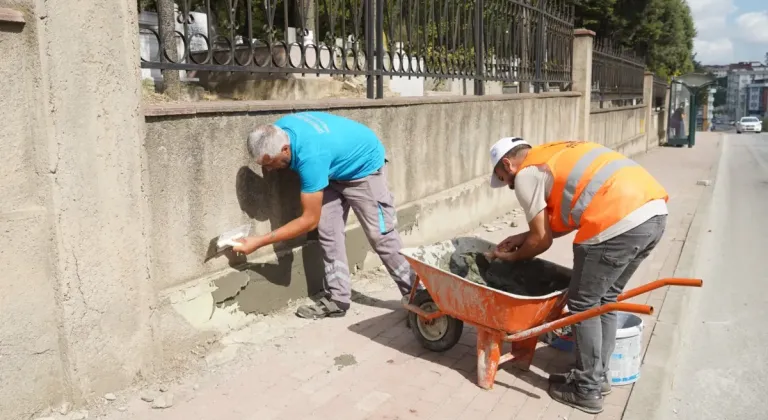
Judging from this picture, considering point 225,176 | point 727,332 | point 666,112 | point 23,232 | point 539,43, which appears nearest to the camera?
point 23,232

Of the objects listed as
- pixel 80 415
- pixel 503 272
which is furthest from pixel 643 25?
pixel 80 415

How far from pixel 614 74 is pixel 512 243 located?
13338 millimetres

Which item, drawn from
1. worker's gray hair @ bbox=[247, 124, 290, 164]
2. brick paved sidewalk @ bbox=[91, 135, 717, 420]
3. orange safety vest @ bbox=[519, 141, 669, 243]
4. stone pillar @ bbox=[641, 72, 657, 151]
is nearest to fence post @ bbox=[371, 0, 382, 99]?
worker's gray hair @ bbox=[247, 124, 290, 164]

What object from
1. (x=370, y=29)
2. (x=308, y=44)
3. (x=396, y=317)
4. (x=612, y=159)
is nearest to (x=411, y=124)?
(x=370, y=29)

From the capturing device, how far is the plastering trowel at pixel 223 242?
4.04 m

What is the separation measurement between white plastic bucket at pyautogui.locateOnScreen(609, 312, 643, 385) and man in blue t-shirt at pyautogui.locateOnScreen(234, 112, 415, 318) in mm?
1517

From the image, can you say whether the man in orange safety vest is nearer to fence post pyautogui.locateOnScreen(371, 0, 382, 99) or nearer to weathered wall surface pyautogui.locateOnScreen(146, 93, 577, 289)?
weathered wall surface pyautogui.locateOnScreen(146, 93, 577, 289)

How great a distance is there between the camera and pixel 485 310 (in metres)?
3.46

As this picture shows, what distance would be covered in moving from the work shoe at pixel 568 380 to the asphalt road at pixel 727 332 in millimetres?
427

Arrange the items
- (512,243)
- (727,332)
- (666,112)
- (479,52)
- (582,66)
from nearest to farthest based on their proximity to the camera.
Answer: (512,243) → (727,332) → (479,52) → (582,66) → (666,112)

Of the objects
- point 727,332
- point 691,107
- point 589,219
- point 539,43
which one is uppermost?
point 539,43

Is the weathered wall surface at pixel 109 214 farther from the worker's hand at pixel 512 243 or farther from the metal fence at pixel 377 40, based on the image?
the worker's hand at pixel 512 243

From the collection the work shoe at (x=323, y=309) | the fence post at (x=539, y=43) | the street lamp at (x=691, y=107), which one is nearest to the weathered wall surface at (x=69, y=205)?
the work shoe at (x=323, y=309)

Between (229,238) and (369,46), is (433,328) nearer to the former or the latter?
(229,238)
